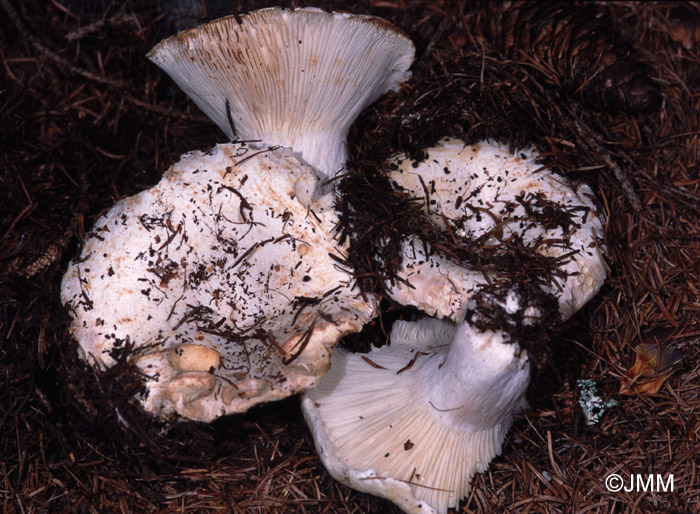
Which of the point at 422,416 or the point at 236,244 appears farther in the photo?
the point at 236,244

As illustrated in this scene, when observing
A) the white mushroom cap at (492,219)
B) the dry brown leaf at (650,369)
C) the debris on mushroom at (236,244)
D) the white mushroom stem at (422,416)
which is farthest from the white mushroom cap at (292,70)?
the dry brown leaf at (650,369)

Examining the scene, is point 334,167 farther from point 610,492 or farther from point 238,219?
point 610,492

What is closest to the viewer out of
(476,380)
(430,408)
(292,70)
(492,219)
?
(476,380)

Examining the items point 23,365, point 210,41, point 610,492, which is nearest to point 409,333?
point 610,492

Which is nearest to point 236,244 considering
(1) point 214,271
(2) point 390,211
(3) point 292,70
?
(1) point 214,271

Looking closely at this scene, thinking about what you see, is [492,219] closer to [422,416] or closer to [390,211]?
[390,211]
